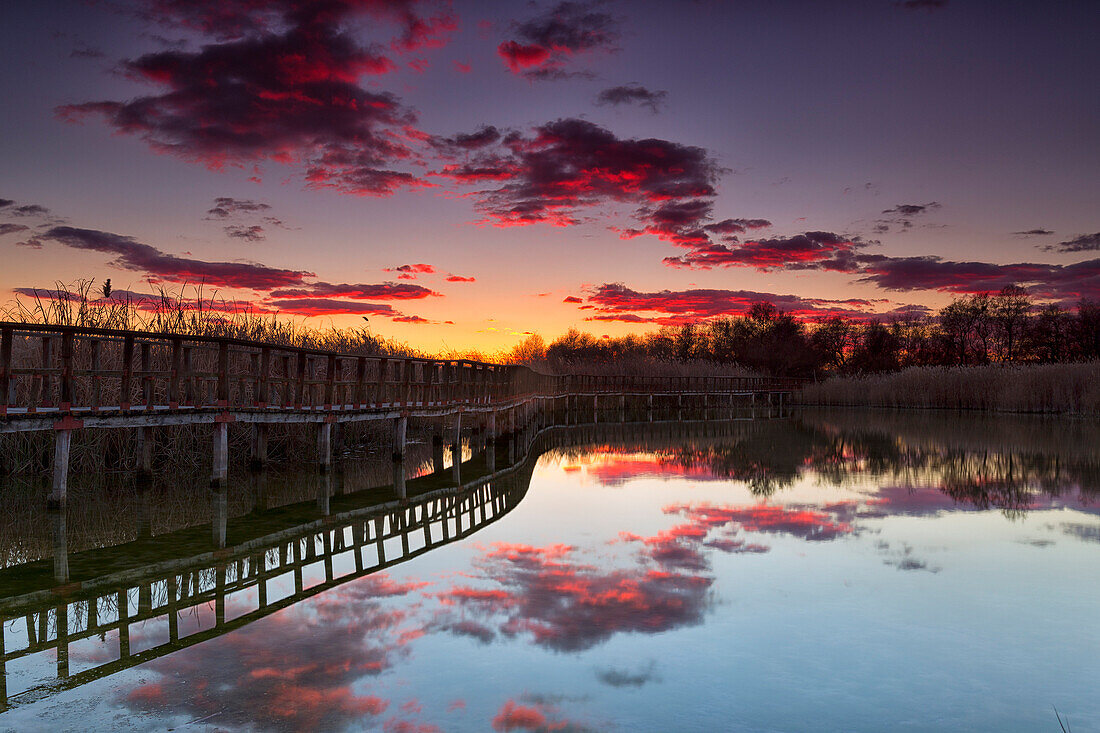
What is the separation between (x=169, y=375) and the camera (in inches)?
553

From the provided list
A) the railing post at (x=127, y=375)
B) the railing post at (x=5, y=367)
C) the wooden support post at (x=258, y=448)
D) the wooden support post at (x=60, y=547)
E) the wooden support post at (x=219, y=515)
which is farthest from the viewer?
the wooden support post at (x=258, y=448)

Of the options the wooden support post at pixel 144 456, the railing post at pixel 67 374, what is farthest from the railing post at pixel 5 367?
the wooden support post at pixel 144 456

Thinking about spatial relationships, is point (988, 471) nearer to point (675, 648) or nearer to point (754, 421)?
point (675, 648)

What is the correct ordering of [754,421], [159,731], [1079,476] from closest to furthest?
[159,731] < [1079,476] < [754,421]

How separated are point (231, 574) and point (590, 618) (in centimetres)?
420

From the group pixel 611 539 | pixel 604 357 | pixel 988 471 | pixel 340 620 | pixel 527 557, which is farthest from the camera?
pixel 604 357

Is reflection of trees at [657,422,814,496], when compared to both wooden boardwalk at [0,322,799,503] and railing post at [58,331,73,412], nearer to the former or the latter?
wooden boardwalk at [0,322,799,503]

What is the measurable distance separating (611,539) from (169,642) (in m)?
6.30

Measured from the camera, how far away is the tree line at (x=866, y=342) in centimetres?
6556

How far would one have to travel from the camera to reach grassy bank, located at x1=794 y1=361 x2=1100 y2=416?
37906mm

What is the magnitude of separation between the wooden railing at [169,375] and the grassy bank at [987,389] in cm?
2783

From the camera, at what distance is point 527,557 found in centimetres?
1030

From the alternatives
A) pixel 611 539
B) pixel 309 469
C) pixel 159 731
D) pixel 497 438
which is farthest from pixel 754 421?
pixel 159 731

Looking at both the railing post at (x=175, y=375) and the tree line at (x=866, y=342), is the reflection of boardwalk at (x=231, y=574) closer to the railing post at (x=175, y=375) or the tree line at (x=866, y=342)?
the railing post at (x=175, y=375)
